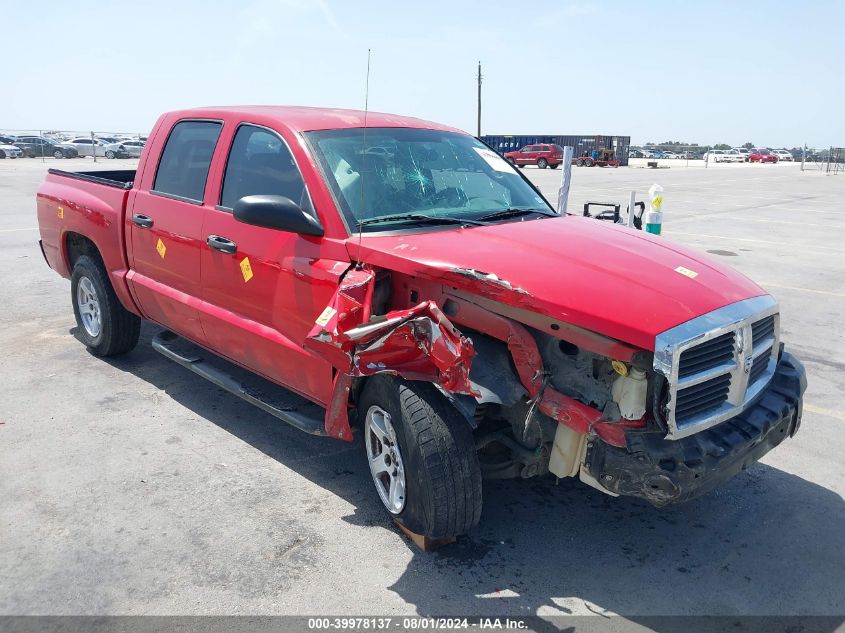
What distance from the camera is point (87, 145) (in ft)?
143

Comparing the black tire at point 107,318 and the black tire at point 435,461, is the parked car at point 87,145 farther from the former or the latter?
the black tire at point 435,461

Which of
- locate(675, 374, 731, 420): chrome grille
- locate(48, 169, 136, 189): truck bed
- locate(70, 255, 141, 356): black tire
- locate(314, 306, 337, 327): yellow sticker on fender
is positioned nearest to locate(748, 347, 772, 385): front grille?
locate(675, 374, 731, 420): chrome grille

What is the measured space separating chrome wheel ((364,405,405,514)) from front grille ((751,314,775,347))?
1697mm

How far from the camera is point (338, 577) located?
324cm

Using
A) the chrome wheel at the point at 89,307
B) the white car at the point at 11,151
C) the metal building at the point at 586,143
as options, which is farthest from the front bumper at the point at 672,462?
the metal building at the point at 586,143

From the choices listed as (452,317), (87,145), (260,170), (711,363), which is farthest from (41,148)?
(711,363)

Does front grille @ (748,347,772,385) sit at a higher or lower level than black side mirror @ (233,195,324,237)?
lower

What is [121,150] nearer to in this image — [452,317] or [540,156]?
[540,156]

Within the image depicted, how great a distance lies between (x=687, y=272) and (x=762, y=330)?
46 centimetres

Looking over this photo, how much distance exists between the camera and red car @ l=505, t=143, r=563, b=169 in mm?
44219

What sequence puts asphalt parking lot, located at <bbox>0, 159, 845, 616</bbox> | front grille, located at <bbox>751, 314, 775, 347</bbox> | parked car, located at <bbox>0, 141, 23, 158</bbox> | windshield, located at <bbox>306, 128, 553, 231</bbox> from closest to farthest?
1. asphalt parking lot, located at <bbox>0, 159, 845, 616</bbox>
2. front grille, located at <bbox>751, 314, 775, 347</bbox>
3. windshield, located at <bbox>306, 128, 553, 231</bbox>
4. parked car, located at <bbox>0, 141, 23, 158</bbox>

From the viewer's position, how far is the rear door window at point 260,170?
4055mm

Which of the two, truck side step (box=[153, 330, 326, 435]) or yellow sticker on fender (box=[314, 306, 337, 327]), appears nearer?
yellow sticker on fender (box=[314, 306, 337, 327])

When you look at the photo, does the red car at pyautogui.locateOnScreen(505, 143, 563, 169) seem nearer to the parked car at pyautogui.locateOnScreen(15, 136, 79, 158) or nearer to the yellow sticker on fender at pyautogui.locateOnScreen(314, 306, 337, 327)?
the parked car at pyautogui.locateOnScreen(15, 136, 79, 158)
